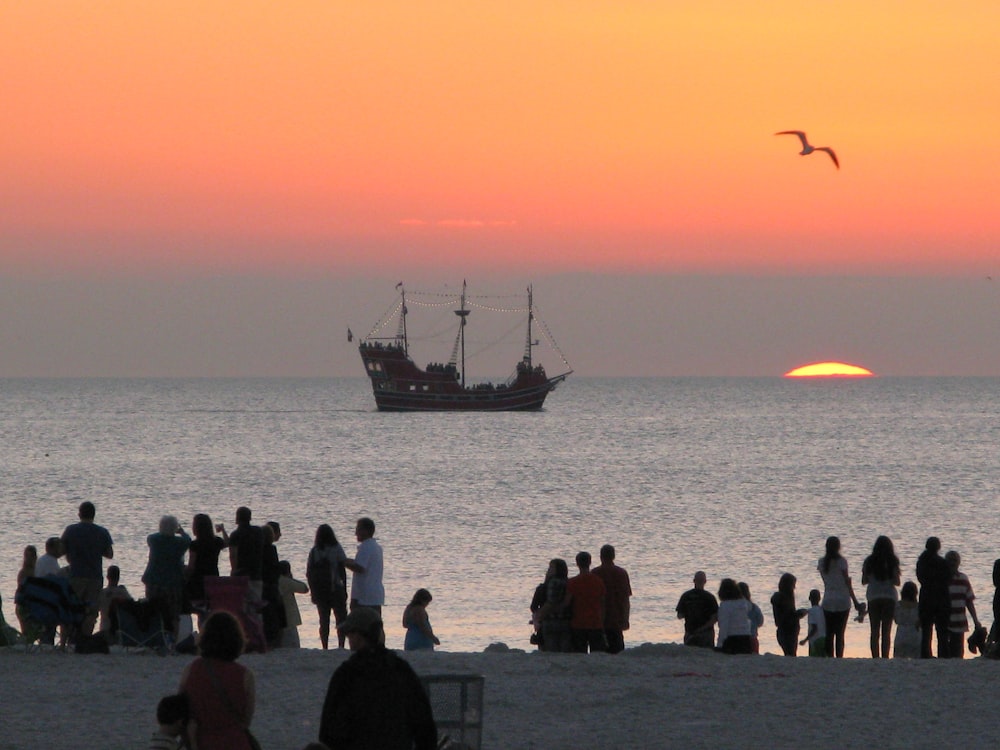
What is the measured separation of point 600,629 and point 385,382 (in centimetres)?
11774

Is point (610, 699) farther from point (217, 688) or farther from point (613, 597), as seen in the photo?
point (217, 688)

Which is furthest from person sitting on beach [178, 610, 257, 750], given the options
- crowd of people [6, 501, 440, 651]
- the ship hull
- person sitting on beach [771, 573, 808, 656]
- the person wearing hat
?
the ship hull

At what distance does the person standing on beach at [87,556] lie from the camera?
43.6ft

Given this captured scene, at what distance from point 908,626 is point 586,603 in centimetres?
345

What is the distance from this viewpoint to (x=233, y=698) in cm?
591

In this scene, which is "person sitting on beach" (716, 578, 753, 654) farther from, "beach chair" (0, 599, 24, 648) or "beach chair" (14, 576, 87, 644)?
"beach chair" (0, 599, 24, 648)

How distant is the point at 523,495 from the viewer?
59.1 metres

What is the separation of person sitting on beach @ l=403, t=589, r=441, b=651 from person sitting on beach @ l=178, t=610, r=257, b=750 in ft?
26.0

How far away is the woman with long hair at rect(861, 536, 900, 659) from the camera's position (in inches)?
559

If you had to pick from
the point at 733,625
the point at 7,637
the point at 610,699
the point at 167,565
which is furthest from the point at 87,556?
the point at 733,625

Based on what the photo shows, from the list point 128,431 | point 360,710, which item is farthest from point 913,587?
point 128,431

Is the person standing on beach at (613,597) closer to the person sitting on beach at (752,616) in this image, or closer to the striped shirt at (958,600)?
the person sitting on beach at (752,616)

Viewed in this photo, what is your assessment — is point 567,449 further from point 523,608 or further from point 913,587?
point 913,587

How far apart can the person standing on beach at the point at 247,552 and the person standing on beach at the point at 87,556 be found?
1.48m
